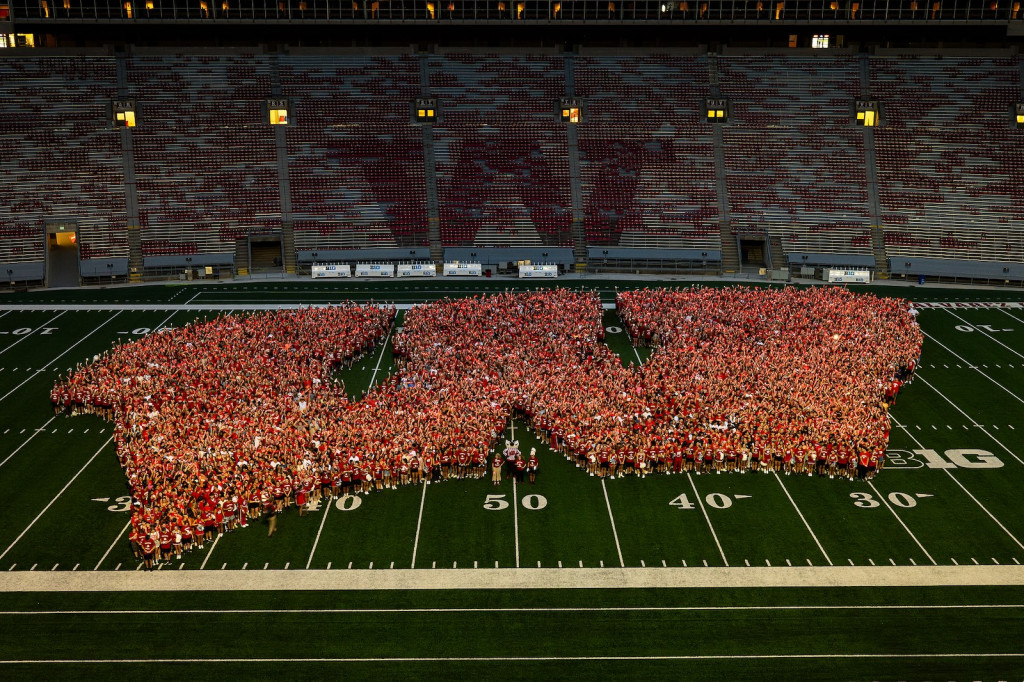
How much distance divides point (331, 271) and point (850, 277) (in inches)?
1009

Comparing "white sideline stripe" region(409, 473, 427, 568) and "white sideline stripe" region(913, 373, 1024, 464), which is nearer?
"white sideline stripe" region(409, 473, 427, 568)

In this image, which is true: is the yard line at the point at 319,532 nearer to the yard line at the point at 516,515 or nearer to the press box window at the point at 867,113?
the yard line at the point at 516,515

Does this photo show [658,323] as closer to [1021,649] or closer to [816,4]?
[1021,649]

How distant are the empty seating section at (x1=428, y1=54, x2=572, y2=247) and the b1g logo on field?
26571 mm

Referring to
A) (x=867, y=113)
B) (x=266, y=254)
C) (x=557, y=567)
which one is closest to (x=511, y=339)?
(x=557, y=567)

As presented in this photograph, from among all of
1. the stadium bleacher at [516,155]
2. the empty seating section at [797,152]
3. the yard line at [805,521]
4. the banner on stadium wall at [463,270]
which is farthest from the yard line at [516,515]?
the empty seating section at [797,152]

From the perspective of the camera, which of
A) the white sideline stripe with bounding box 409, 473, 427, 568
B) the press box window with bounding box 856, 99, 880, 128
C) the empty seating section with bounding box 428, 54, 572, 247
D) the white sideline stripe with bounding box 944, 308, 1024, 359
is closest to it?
the white sideline stripe with bounding box 409, 473, 427, 568

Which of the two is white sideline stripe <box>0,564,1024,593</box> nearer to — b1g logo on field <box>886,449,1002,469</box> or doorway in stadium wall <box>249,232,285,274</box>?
b1g logo on field <box>886,449,1002,469</box>

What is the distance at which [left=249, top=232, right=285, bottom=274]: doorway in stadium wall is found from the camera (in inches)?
1866

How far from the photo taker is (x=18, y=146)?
161 ft

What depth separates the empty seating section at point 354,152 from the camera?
4897 centimetres

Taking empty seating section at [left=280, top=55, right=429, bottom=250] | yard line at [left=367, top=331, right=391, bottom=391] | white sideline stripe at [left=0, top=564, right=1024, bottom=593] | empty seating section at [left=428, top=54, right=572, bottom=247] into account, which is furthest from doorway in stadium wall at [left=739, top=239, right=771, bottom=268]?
white sideline stripe at [left=0, top=564, right=1024, bottom=593]

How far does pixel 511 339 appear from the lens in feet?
100

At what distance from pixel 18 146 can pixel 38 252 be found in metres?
7.97
